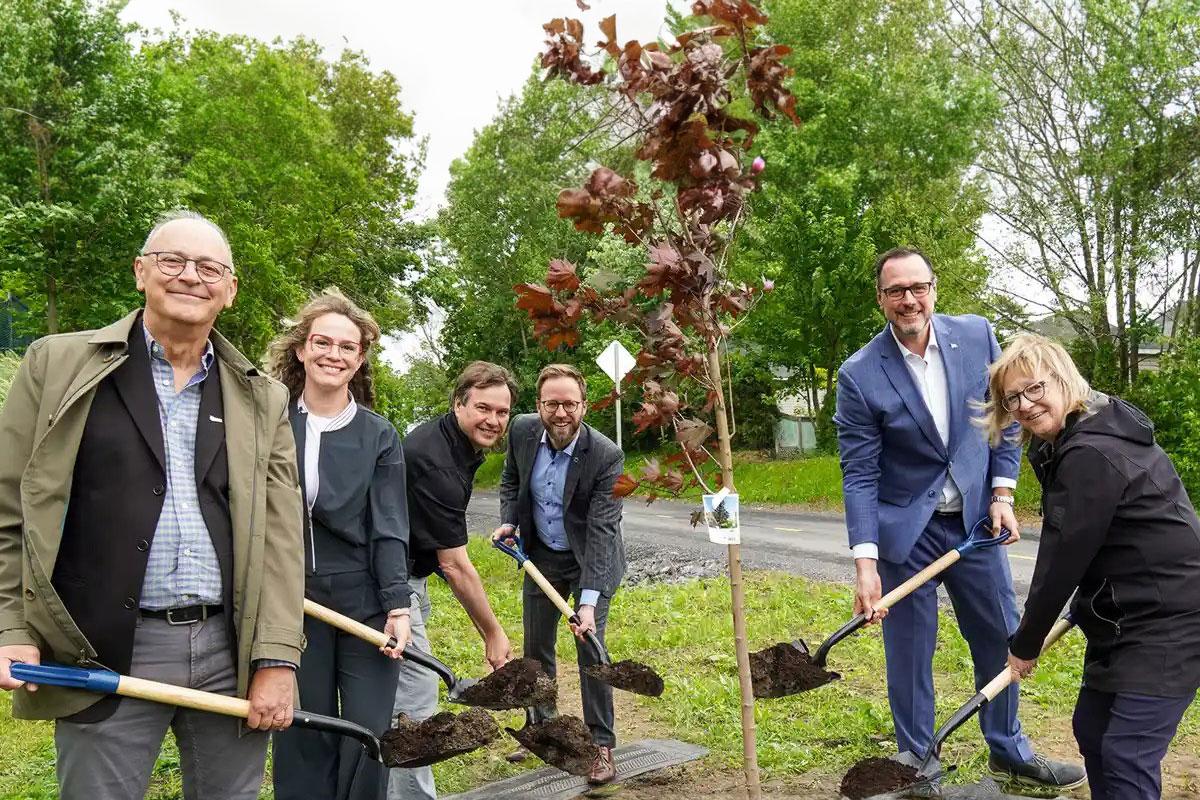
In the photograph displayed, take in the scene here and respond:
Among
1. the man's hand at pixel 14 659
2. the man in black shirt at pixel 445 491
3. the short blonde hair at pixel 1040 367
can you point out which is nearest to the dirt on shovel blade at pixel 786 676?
the man in black shirt at pixel 445 491

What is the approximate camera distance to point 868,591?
3945 millimetres

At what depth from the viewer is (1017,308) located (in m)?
17.8

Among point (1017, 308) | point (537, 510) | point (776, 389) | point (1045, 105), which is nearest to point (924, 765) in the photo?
point (537, 510)

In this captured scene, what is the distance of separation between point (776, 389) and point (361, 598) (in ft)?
75.4

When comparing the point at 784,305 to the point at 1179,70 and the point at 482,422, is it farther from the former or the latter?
the point at 482,422

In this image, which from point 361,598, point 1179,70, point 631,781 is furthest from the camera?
point 1179,70

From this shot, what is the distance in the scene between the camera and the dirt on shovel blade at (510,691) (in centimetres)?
415

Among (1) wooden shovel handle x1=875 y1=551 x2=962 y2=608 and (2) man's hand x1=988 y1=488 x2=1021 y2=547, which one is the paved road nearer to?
(2) man's hand x1=988 y1=488 x2=1021 y2=547

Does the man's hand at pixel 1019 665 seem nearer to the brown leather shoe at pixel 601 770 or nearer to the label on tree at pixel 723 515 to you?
the label on tree at pixel 723 515

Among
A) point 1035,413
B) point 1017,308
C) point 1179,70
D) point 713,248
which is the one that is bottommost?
point 1035,413

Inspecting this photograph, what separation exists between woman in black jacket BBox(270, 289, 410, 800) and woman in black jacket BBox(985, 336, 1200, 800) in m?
2.19

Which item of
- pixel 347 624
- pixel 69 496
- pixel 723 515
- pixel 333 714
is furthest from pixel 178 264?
pixel 333 714

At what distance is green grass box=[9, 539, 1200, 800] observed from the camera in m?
4.70

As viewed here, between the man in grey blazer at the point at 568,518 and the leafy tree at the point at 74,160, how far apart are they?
13884 mm
